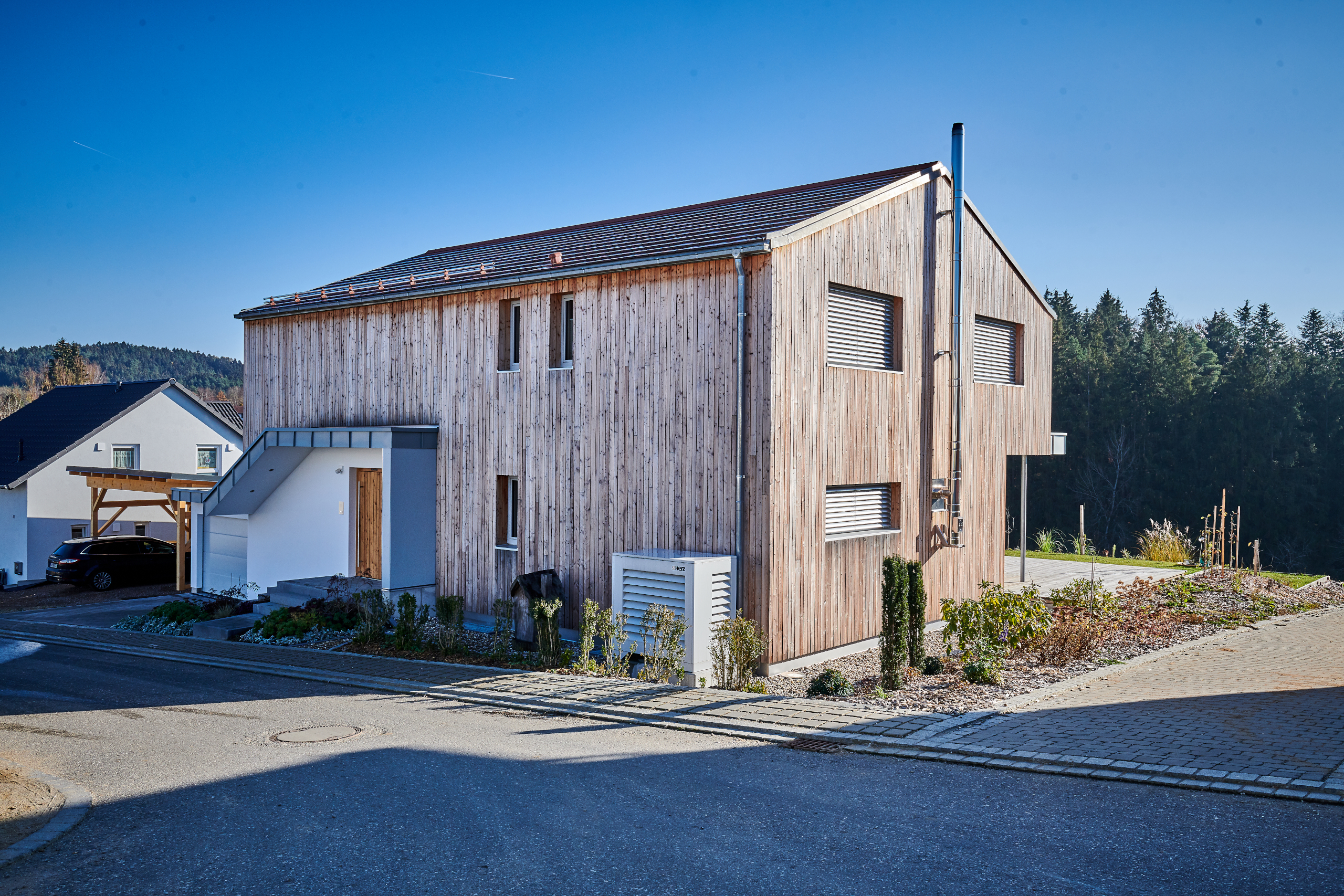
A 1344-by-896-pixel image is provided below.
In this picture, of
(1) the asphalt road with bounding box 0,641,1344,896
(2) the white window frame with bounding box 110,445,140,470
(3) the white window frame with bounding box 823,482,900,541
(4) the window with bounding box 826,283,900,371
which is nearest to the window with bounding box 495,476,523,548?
(3) the white window frame with bounding box 823,482,900,541

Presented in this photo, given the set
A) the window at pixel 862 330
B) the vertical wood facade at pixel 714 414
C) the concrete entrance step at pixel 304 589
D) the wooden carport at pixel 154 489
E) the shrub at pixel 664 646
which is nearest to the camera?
the shrub at pixel 664 646

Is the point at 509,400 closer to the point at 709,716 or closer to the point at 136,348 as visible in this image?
the point at 709,716

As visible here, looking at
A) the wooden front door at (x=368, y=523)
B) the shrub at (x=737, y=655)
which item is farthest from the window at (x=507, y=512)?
the shrub at (x=737, y=655)

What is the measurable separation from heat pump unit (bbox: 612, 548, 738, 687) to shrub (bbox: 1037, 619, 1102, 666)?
3681 mm

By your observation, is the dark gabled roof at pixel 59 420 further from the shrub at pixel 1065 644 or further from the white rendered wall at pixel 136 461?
the shrub at pixel 1065 644

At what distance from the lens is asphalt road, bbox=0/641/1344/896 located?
5055 millimetres

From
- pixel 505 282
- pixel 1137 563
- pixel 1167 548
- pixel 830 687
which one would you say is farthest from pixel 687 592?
pixel 1167 548

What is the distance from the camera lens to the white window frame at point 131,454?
31.4 meters

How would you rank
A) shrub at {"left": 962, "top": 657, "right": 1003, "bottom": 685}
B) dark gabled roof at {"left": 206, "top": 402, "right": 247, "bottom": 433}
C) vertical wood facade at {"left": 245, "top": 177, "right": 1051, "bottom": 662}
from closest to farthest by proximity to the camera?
shrub at {"left": 962, "top": 657, "right": 1003, "bottom": 685} → vertical wood facade at {"left": 245, "top": 177, "right": 1051, "bottom": 662} → dark gabled roof at {"left": 206, "top": 402, "right": 247, "bottom": 433}

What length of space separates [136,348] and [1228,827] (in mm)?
105591

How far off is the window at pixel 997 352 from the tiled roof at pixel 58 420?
26595 mm

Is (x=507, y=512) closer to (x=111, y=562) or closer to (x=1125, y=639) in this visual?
(x=1125, y=639)

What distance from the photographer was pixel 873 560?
541 inches

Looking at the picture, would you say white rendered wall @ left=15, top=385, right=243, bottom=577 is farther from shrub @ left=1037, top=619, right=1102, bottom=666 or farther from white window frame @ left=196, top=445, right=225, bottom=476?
shrub @ left=1037, top=619, right=1102, bottom=666
